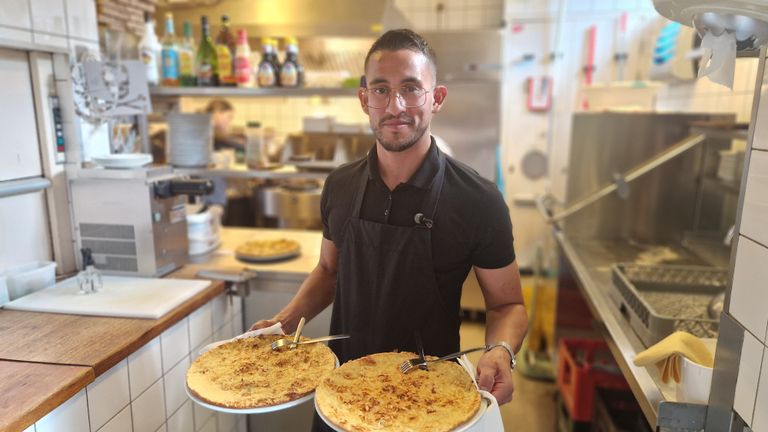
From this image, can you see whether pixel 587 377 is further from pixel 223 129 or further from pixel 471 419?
pixel 223 129

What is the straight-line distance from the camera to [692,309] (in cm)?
186

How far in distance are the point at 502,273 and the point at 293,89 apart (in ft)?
5.20

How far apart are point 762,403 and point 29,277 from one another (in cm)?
223

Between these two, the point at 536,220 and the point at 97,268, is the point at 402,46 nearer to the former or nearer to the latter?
the point at 97,268

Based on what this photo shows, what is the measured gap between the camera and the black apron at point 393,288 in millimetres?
1401

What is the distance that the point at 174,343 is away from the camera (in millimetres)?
1830

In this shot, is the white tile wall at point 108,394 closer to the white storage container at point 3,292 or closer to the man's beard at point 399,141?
the white storage container at point 3,292

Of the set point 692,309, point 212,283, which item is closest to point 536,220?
point 692,309

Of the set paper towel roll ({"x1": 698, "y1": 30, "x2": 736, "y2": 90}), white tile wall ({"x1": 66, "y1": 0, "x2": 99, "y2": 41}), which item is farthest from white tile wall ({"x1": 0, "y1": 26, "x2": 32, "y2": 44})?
paper towel roll ({"x1": 698, "y1": 30, "x2": 736, "y2": 90})

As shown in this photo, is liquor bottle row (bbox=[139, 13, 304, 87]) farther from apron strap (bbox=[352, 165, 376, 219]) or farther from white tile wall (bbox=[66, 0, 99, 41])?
apron strap (bbox=[352, 165, 376, 219])

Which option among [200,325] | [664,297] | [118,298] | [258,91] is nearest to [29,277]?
[118,298]

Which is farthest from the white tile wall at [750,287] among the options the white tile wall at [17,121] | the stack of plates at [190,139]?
the stack of plates at [190,139]

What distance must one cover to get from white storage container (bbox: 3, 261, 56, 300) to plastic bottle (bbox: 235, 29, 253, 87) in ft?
3.97

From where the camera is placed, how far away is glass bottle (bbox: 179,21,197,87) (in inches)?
105
